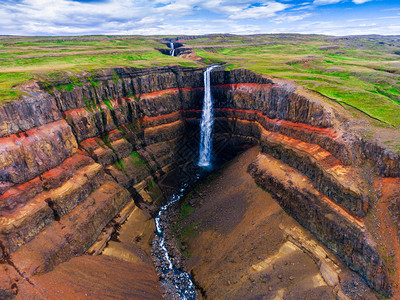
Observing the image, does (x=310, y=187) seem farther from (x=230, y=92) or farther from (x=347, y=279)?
(x=230, y=92)

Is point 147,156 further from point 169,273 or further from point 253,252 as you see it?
point 253,252

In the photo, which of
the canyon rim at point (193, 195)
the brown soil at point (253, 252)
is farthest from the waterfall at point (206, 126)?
the brown soil at point (253, 252)

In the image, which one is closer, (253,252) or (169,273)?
(253,252)

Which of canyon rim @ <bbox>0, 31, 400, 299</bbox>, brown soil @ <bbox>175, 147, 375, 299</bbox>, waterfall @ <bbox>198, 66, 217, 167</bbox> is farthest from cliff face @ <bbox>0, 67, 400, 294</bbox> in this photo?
brown soil @ <bbox>175, 147, 375, 299</bbox>

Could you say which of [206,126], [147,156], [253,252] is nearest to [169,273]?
[253,252]

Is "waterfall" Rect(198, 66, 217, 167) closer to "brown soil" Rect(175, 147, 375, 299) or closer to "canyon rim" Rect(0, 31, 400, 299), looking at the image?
"canyon rim" Rect(0, 31, 400, 299)

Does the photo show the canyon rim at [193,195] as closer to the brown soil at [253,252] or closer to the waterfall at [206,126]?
the brown soil at [253,252]

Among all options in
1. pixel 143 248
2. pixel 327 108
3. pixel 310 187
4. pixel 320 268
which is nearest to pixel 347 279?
pixel 320 268
